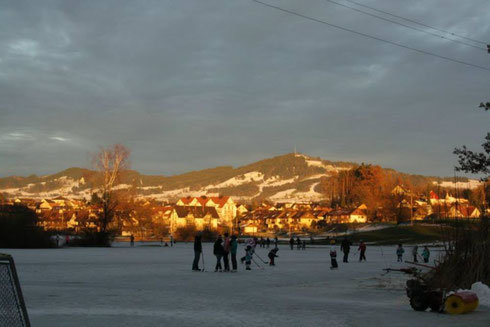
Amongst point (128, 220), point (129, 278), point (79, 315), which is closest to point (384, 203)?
point (128, 220)

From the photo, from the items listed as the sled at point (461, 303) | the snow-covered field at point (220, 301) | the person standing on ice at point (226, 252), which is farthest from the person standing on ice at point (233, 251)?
the sled at point (461, 303)

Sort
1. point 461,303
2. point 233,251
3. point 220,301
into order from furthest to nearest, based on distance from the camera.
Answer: point 233,251 < point 220,301 < point 461,303

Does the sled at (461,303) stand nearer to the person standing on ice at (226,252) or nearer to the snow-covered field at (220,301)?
the snow-covered field at (220,301)

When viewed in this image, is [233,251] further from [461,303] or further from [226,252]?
[461,303]

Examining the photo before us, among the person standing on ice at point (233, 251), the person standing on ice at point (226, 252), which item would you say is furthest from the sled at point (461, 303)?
the person standing on ice at point (233, 251)

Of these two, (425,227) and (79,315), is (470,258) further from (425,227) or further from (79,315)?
(425,227)

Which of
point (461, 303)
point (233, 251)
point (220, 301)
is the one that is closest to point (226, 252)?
point (233, 251)

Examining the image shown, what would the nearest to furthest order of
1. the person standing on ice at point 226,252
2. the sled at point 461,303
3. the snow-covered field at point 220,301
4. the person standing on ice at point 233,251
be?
the snow-covered field at point 220,301, the sled at point 461,303, the person standing on ice at point 226,252, the person standing on ice at point 233,251

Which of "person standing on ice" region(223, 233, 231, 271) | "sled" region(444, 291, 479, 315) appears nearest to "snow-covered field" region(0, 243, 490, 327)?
"sled" region(444, 291, 479, 315)

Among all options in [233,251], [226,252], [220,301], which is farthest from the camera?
[233,251]

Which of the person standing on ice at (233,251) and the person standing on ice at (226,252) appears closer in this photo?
the person standing on ice at (226,252)

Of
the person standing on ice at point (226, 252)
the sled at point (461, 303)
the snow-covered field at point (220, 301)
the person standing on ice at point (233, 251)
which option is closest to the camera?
the snow-covered field at point (220, 301)

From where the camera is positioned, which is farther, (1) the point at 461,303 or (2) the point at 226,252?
(2) the point at 226,252

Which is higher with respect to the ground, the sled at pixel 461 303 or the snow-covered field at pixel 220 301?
the sled at pixel 461 303
